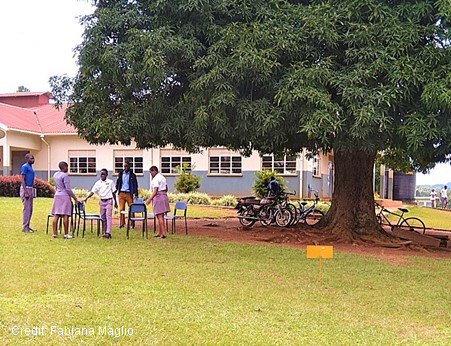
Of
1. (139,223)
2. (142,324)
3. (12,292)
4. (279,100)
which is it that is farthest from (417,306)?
(139,223)

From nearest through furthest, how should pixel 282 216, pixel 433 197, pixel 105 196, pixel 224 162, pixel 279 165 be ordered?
1. pixel 105 196
2. pixel 282 216
3. pixel 279 165
4. pixel 224 162
5. pixel 433 197

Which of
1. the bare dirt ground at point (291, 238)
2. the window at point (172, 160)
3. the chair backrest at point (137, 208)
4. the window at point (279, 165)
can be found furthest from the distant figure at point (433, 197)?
the chair backrest at point (137, 208)

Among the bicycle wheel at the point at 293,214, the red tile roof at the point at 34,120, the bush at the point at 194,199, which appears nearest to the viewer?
the bicycle wheel at the point at 293,214

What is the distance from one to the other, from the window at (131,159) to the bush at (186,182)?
4.00m

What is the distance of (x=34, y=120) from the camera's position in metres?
33.7

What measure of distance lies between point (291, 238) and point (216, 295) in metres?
6.64

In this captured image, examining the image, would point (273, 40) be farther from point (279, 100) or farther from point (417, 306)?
point (417, 306)

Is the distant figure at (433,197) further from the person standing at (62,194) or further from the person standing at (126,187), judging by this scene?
the person standing at (62,194)

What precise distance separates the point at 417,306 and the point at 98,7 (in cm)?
947

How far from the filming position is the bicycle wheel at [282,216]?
52.9 feet

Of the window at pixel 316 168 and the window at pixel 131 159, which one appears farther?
the window at pixel 131 159

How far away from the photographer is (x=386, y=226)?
62.6ft

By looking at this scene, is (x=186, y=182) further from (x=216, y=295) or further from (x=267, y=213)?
(x=216, y=295)

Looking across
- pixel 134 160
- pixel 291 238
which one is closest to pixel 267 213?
pixel 291 238
